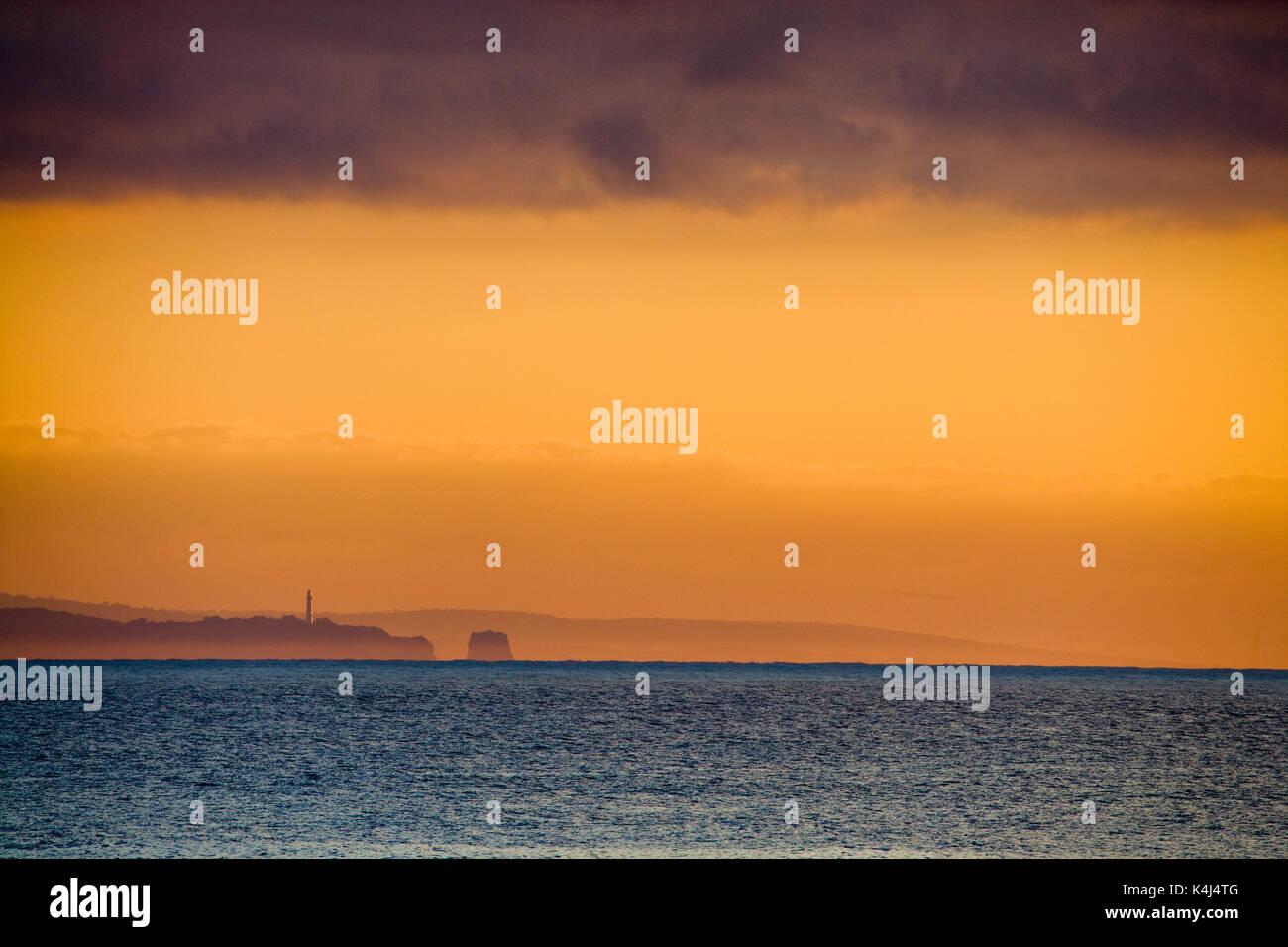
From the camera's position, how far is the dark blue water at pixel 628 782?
40031mm

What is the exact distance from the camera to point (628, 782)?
56.4 meters

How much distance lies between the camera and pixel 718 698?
148250 mm

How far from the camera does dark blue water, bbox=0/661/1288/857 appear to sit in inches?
1576
